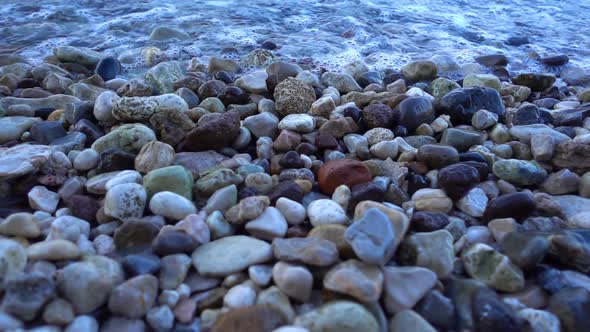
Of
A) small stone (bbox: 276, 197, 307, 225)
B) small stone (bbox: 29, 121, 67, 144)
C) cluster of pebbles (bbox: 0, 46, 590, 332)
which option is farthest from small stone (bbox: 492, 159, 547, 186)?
small stone (bbox: 29, 121, 67, 144)

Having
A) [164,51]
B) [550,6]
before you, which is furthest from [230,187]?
[550,6]

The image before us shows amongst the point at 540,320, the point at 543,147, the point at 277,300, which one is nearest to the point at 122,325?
the point at 277,300

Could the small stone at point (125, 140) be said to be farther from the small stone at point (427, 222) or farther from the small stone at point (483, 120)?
the small stone at point (483, 120)

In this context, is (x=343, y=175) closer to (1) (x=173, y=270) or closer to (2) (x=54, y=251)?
(1) (x=173, y=270)

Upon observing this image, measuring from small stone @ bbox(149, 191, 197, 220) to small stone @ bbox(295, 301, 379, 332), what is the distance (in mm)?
643

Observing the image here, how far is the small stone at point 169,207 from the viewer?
1.67 metres

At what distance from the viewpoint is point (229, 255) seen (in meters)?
1.48

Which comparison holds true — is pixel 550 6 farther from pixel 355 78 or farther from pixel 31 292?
pixel 31 292

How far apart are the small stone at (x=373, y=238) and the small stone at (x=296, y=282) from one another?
0.54 ft

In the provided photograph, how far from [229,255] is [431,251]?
2.16 feet

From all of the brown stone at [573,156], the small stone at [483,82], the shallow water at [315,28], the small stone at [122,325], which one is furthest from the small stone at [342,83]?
the small stone at [122,325]

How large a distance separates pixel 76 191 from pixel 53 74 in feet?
5.00

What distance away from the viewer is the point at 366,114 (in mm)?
2480

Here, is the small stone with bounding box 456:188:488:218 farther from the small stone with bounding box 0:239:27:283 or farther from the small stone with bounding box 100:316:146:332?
the small stone with bounding box 0:239:27:283
